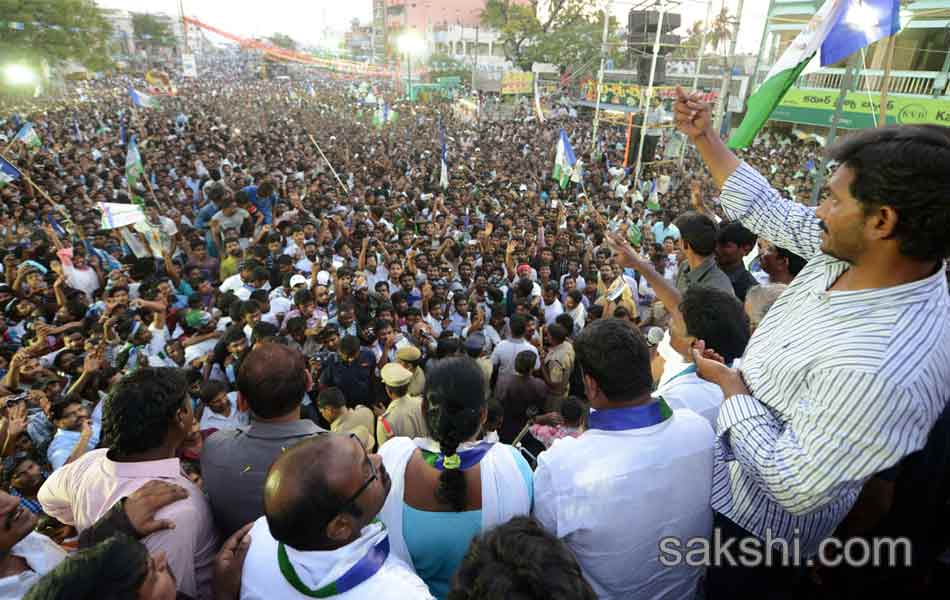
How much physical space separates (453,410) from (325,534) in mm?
520

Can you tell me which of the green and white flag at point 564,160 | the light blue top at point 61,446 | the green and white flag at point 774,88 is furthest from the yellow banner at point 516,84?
the light blue top at point 61,446

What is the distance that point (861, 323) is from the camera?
3.98ft

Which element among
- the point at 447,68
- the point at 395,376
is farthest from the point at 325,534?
the point at 447,68

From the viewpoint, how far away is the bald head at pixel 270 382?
2.15 m

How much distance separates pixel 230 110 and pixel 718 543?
93.2 feet

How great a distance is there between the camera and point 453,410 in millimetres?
1643

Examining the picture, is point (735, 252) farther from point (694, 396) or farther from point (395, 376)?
point (395, 376)

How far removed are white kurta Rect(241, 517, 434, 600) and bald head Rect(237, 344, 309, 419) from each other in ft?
2.77

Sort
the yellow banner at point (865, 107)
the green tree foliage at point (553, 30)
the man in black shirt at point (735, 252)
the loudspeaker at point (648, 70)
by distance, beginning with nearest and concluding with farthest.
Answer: the man in black shirt at point (735, 252)
the loudspeaker at point (648, 70)
the yellow banner at point (865, 107)
the green tree foliage at point (553, 30)

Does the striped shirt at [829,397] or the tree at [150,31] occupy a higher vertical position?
the tree at [150,31]

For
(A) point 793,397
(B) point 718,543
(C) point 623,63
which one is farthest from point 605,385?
(C) point 623,63

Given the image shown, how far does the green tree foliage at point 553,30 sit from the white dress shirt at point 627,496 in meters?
40.5

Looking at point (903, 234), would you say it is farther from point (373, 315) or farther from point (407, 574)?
point (373, 315)

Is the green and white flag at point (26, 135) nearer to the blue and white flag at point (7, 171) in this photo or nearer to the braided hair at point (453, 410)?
Result: the blue and white flag at point (7, 171)
